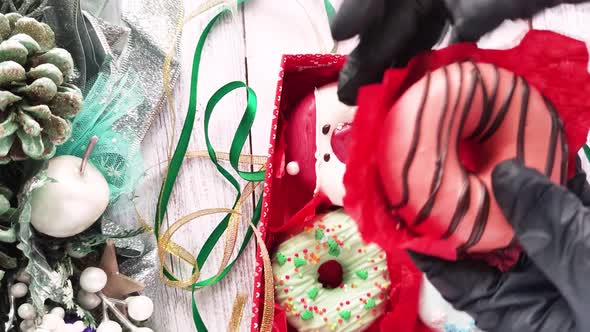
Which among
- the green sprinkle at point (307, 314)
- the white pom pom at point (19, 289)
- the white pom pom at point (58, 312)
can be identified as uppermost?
the white pom pom at point (19, 289)

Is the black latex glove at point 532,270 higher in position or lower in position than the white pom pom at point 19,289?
higher

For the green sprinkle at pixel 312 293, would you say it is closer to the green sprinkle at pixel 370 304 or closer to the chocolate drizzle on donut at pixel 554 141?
the green sprinkle at pixel 370 304

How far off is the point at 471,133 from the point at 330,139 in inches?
11.9

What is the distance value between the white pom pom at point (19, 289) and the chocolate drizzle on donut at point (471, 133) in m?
0.42

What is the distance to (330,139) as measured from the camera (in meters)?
0.72

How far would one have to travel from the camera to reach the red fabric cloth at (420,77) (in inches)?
16.1

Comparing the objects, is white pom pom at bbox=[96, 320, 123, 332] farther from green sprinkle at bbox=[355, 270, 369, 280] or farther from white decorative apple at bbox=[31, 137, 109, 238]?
green sprinkle at bbox=[355, 270, 369, 280]

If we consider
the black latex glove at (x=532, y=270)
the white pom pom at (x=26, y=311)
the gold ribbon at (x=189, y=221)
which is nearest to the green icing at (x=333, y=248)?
the gold ribbon at (x=189, y=221)

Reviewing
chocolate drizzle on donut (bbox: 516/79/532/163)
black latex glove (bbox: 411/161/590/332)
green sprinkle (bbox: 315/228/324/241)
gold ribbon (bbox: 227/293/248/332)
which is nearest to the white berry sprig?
gold ribbon (bbox: 227/293/248/332)

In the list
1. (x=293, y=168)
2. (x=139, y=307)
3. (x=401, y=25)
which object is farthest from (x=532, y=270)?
(x=139, y=307)

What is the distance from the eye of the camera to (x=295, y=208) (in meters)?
0.79

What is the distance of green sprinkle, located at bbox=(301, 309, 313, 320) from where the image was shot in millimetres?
671

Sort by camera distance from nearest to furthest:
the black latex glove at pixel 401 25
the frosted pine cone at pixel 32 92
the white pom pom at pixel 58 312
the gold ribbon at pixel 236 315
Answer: the black latex glove at pixel 401 25 → the frosted pine cone at pixel 32 92 → the white pom pom at pixel 58 312 → the gold ribbon at pixel 236 315

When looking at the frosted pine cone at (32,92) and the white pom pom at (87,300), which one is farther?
the white pom pom at (87,300)
